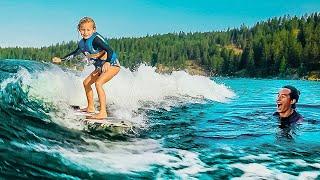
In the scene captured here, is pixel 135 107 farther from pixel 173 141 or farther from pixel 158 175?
pixel 158 175

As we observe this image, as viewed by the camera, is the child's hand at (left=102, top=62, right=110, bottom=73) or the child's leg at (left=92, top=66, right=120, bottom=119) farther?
the child's hand at (left=102, top=62, right=110, bottom=73)

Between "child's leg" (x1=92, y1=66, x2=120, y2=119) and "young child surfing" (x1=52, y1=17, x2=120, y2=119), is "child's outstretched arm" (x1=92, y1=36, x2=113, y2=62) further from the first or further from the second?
"child's leg" (x1=92, y1=66, x2=120, y2=119)

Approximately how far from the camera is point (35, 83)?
10758mm

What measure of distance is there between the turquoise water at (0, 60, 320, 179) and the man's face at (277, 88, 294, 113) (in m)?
0.50

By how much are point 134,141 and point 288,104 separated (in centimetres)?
520

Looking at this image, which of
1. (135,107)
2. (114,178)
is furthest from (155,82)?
(114,178)

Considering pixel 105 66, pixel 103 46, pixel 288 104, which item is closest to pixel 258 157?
pixel 105 66

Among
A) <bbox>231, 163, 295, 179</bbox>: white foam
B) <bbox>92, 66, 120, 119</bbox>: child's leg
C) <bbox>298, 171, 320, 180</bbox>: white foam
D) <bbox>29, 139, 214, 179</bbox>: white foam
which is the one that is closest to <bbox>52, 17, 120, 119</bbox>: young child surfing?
<bbox>92, 66, 120, 119</bbox>: child's leg

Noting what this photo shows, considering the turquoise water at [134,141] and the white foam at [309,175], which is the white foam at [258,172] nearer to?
the turquoise water at [134,141]

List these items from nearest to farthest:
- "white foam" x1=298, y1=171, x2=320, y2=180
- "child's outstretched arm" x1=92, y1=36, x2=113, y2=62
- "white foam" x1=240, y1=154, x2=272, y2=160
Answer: "white foam" x1=298, y1=171, x2=320, y2=180, "white foam" x1=240, y1=154, x2=272, y2=160, "child's outstretched arm" x1=92, y1=36, x2=113, y2=62

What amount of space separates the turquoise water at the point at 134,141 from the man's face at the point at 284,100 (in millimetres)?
501

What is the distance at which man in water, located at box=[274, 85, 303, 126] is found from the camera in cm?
1148

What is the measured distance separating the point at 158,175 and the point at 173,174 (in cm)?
22

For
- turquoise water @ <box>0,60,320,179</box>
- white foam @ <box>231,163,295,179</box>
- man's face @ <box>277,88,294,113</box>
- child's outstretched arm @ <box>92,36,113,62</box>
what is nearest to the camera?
turquoise water @ <box>0,60,320,179</box>
